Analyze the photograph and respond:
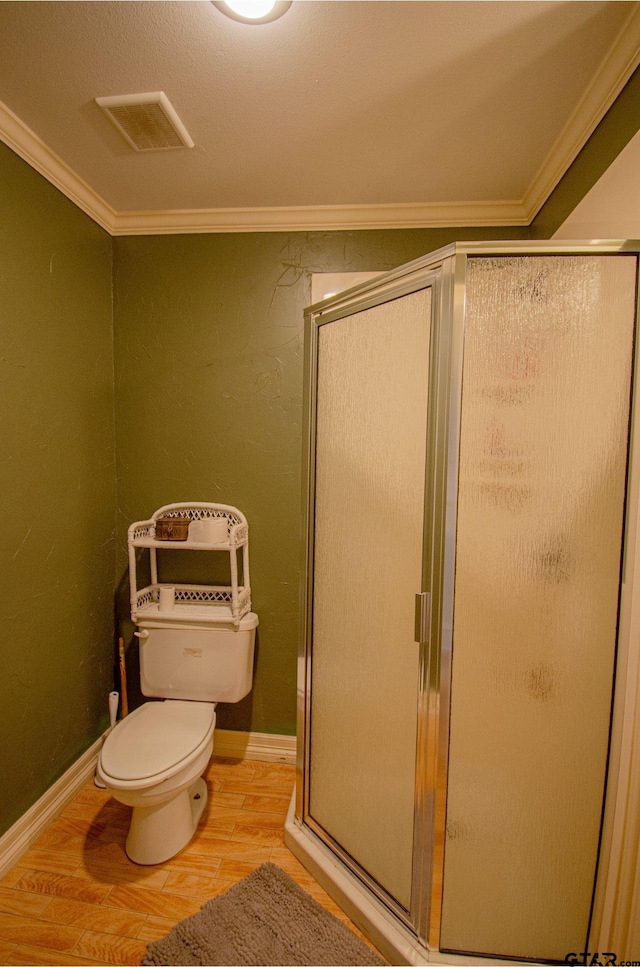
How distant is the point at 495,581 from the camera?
3.65 feet

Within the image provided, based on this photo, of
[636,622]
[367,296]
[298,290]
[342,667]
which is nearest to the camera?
[636,622]

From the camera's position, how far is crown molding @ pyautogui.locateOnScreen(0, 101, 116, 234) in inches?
54.6

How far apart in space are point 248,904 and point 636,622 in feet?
4.73

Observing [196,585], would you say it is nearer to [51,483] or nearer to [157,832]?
[51,483]

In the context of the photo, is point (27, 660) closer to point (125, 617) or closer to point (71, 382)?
point (125, 617)

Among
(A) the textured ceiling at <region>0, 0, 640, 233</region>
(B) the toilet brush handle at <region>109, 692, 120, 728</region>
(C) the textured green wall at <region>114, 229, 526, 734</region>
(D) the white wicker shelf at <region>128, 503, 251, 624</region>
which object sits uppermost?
(A) the textured ceiling at <region>0, 0, 640, 233</region>

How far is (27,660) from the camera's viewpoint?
1549 millimetres

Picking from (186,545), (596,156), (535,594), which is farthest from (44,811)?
(596,156)

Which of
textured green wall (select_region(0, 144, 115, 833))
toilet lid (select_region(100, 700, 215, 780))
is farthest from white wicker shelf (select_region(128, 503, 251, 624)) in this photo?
toilet lid (select_region(100, 700, 215, 780))

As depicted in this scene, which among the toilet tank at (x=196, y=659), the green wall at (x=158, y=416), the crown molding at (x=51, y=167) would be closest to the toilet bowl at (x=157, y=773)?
the toilet tank at (x=196, y=659)

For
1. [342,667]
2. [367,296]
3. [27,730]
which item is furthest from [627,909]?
[27,730]

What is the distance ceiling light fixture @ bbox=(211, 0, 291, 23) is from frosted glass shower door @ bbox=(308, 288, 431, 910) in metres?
0.71

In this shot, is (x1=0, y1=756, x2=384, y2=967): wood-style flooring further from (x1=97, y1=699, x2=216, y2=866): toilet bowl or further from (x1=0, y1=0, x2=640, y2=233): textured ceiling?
(x1=0, y1=0, x2=640, y2=233): textured ceiling

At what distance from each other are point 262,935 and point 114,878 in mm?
563
